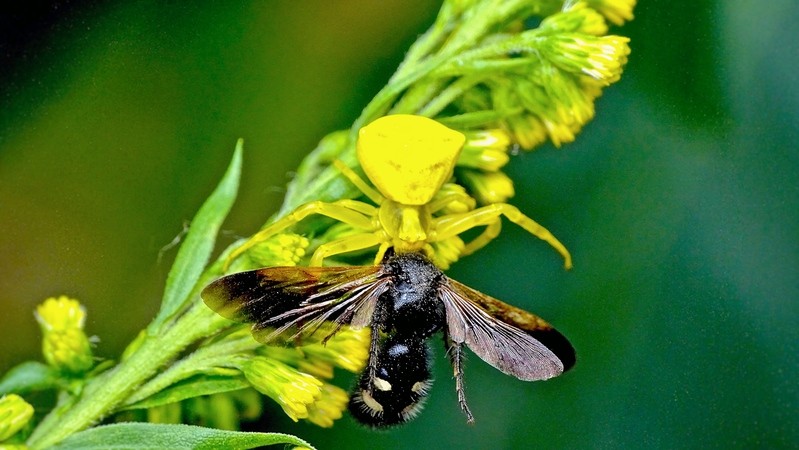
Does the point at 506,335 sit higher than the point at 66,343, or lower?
lower

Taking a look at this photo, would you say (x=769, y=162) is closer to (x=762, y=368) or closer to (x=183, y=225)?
(x=762, y=368)

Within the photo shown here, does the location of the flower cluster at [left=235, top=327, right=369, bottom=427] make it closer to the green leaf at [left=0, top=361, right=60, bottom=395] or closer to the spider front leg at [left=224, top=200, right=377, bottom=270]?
the spider front leg at [left=224, top=200, right=377, bottom=270]

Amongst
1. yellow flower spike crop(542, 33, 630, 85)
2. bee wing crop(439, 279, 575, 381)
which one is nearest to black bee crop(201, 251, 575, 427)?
bee wing crop(439, 279, 575, 381)

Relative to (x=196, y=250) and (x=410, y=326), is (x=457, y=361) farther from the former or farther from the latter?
(x=196, y=250)

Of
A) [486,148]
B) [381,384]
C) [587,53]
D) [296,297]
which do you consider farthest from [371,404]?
[587,53]

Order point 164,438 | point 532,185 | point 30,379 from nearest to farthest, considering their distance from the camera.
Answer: point 164,438 < point 30,379 < point 532,185

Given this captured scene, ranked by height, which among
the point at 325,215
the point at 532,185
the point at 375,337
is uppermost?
the point at 325,215
